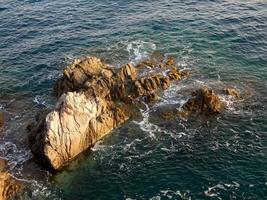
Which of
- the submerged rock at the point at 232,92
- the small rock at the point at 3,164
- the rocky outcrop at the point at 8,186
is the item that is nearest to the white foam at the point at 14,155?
the small rock at the point at 3,164

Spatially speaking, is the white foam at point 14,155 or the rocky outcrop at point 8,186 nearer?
the rocky outcrop at point 8,186

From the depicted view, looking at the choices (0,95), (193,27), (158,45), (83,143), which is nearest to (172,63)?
(158,45)

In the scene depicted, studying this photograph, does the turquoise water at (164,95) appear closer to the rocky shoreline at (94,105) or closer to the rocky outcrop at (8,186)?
the rocky shoreline at (94,105)

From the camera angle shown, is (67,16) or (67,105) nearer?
(67,105)

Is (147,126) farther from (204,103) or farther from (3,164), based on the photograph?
(3,164)

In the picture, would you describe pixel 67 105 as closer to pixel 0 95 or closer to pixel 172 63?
pixel 0 95
